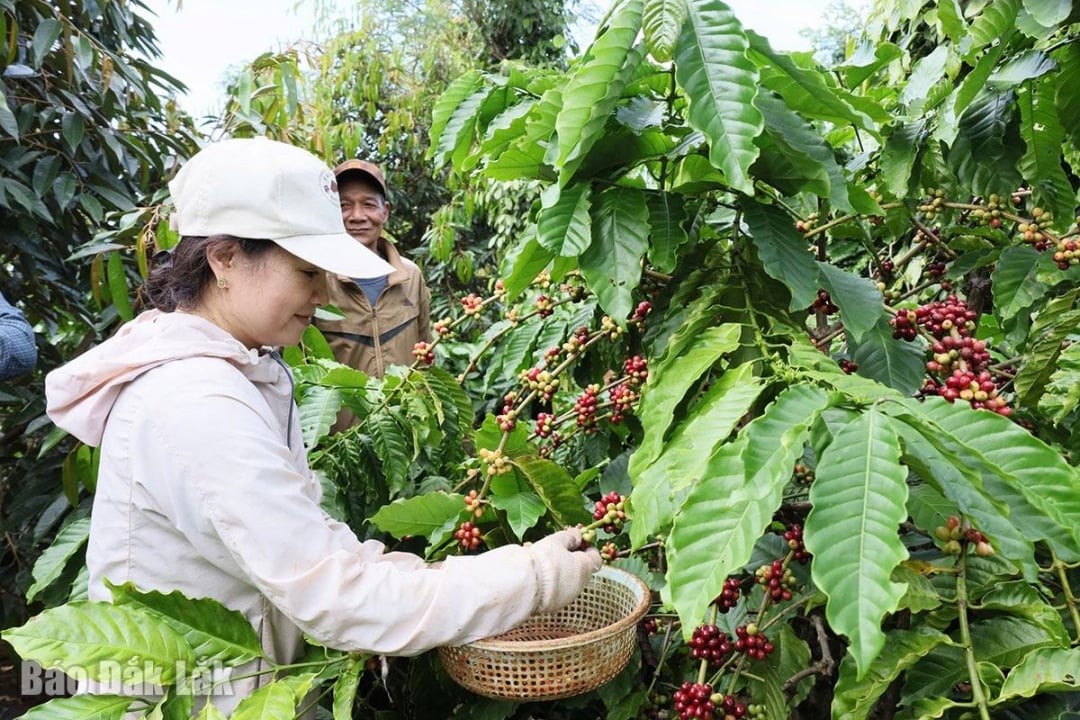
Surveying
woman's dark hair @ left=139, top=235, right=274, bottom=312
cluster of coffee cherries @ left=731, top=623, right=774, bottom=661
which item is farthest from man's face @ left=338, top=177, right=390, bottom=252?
cluster of coffee cherries @ left=731, top=623, right=774, bottom=661

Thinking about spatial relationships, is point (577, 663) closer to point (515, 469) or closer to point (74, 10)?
point (515, 469)

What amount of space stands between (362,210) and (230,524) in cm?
218

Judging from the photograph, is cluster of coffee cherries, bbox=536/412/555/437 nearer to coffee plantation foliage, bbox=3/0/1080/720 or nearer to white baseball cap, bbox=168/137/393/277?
coffee plantation foliage, bbox=3/0/1080/720

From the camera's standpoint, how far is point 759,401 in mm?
1002

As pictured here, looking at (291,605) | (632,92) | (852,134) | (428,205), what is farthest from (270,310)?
(428,205)

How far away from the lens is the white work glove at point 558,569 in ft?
3.45

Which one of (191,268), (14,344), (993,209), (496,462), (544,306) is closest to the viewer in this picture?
(191,268)

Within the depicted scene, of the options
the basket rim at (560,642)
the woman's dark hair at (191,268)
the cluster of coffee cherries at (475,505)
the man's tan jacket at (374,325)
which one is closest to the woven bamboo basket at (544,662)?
the basket rim at (560,642)

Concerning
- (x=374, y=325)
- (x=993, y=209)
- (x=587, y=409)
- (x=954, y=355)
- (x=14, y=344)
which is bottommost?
(x=374, y=325)

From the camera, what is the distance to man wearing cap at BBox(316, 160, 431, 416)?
2.82 m

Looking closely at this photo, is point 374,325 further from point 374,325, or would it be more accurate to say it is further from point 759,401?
point 759,401

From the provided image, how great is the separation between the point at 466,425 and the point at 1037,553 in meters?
1.04

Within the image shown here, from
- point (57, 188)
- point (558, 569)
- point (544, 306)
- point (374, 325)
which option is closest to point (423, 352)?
point (544, 306)

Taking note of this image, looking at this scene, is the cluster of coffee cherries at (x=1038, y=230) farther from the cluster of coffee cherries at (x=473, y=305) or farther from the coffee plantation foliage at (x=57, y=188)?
the coffee plantation foliage at (x=57, y=188)
